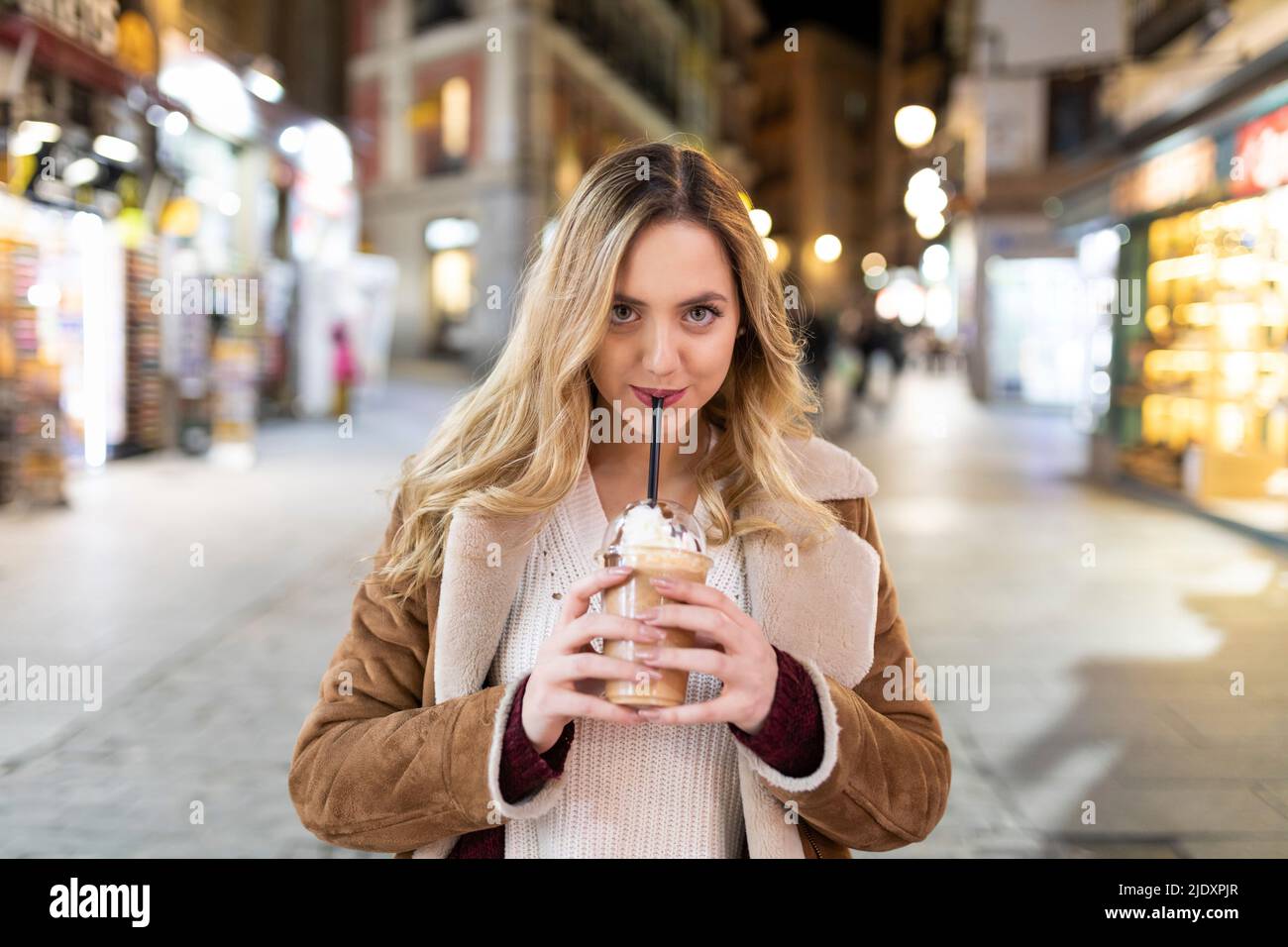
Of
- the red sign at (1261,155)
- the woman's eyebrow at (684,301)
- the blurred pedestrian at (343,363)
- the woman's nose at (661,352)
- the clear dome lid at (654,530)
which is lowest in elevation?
the clear dome lid at (654,530)

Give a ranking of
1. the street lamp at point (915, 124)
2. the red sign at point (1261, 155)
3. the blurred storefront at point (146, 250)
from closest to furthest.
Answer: the red sign at point (1261, 155), the blurred storefront at point (146, 250), the street lamp at point (915, 124)

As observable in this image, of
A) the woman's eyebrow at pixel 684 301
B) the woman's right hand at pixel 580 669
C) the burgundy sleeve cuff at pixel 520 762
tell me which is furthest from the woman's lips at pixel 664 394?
the burgundy sleeve cuff at pixel 520 762

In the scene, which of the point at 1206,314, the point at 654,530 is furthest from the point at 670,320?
the point at 1206,314

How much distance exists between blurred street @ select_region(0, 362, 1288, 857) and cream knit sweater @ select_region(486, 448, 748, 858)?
0.35 metres

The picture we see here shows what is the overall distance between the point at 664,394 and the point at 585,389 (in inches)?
5.7

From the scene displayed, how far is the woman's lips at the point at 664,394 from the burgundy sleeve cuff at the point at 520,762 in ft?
1.39

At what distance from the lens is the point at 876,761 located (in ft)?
4.90

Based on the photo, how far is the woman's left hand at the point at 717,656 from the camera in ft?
4.14

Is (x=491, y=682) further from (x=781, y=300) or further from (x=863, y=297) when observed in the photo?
(x=863, y=297)

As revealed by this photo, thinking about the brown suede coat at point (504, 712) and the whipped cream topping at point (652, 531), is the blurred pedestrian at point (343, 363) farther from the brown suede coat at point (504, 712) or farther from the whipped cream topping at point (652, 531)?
the whipped cream topping at point (652, 531)

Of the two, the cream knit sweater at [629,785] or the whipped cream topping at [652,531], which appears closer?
the whipped cream topping at [652,531]

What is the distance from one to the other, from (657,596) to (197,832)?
258 cm

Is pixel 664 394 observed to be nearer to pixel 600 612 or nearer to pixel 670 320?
pixel 670 320

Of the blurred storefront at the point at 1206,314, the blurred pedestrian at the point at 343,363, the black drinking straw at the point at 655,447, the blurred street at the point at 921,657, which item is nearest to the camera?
the black drinking straw at the point at 655,447
